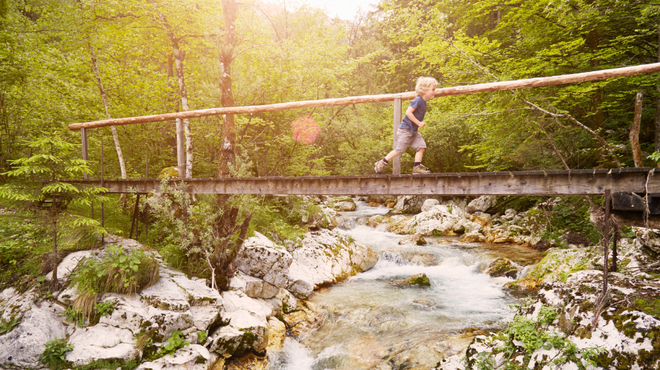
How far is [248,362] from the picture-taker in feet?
19.5

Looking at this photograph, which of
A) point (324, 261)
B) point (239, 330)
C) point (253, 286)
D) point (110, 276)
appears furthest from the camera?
point (324, 261)

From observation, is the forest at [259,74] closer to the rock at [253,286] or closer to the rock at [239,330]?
the rock at [253,286]

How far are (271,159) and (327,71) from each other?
389 cm

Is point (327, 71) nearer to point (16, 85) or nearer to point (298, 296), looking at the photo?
point (298, 296)

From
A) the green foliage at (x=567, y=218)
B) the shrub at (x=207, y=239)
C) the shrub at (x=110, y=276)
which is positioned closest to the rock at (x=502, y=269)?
the green foliage at (x=567, y=218)

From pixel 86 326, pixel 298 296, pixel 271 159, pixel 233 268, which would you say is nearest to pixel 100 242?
pixel 86 326

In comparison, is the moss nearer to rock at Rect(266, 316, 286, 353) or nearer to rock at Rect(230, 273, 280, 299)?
rock at Rect(266, 316, 286, 353)

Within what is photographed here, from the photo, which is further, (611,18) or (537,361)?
(611,18)

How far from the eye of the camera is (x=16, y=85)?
8219 mm

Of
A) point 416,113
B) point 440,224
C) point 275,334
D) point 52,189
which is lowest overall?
point 275,334

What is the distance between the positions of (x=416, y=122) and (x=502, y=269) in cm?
821

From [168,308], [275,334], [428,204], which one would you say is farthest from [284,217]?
[428,204]

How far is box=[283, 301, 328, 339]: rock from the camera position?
7359 mm

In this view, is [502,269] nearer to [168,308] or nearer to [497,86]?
[497,86]
